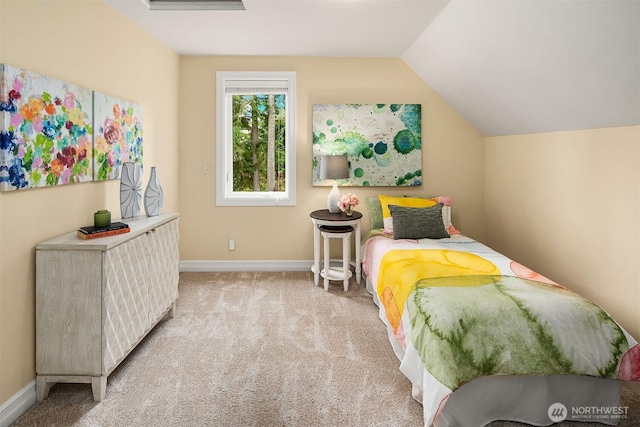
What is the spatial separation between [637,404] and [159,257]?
3.04 m

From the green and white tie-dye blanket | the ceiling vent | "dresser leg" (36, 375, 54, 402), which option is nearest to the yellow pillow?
the green and white tie-dye blanket

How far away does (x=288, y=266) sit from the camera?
479 cm

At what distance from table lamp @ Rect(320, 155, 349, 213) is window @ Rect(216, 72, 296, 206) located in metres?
0.53

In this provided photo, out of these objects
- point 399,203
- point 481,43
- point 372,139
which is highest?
point 481,43

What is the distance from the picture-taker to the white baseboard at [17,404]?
1.99 metres

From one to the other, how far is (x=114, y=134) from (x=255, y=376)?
2.05m

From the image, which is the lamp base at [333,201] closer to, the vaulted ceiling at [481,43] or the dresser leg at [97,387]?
the vaulted ceiling at [481,43]

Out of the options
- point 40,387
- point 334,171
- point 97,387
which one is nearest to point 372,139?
point 334,171

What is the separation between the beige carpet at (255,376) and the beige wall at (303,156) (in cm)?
116

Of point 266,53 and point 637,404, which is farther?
point 266,53

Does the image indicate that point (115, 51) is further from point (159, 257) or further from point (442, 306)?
point (442, 306)

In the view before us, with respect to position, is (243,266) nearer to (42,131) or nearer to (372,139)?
(372,139)

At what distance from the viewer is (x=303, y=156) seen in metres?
4.73

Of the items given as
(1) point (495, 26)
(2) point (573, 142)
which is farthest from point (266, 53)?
(2) point (573, 142)
